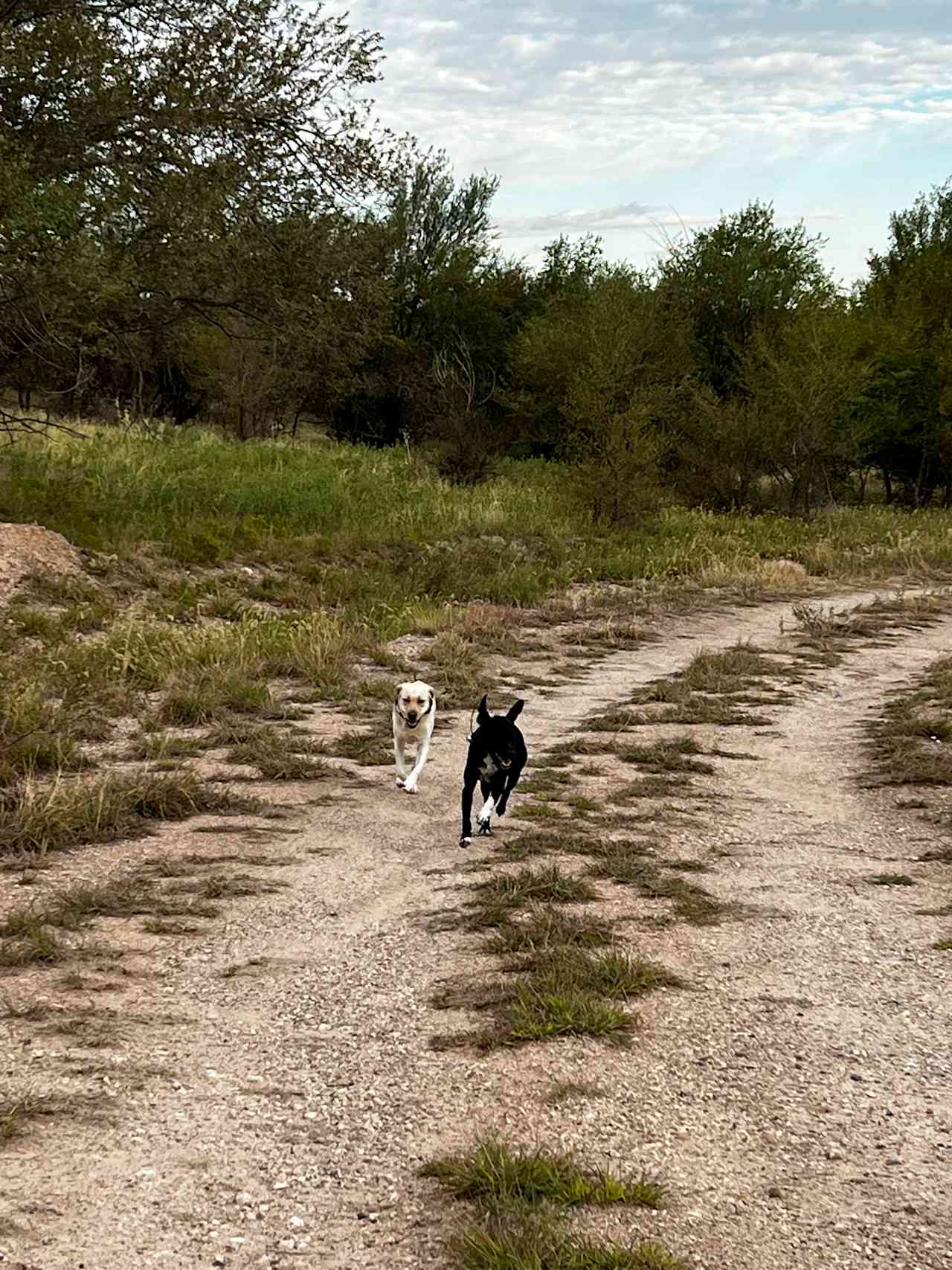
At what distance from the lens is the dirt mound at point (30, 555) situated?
46.1 feet

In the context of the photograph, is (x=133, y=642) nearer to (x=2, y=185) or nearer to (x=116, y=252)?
(x=2, y=185)

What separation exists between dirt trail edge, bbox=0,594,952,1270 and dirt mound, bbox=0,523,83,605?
8.17m

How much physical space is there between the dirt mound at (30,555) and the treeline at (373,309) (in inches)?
77.3

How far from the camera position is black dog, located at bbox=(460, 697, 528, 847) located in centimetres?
724

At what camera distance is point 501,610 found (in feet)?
54.3

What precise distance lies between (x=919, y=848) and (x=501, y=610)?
9.47m

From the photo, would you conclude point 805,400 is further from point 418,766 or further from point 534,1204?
point 534,1204

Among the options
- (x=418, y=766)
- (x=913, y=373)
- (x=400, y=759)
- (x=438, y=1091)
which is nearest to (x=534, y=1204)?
(x=438, y=1091)

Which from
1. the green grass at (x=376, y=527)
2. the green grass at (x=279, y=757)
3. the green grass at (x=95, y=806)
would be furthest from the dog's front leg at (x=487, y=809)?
the green grass at (x=376, y=527)

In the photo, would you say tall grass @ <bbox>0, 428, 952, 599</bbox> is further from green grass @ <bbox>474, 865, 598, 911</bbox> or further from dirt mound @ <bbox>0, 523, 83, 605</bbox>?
green grass @ <bbox>474, 865, 598, 911</bbox>

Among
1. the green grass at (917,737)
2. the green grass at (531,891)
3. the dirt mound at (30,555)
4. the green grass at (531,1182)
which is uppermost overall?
the dirt mound at (30,555)

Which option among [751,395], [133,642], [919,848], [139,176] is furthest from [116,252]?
[751,395]

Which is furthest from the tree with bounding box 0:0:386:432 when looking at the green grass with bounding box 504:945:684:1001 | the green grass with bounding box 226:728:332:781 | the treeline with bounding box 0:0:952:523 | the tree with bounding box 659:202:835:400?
the tree with bounding box 659:202:835:400

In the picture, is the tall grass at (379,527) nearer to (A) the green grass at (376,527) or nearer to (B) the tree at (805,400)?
(A) the green grass at (376,527)
